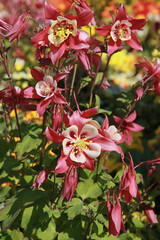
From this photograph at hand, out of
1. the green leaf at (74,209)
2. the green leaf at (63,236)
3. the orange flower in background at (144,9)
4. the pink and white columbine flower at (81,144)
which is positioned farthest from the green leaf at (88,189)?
the orange flower in background at (144,9)

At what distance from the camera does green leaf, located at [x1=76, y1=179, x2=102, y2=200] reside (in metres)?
1.03

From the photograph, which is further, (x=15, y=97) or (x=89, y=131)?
(x=15, y=97)

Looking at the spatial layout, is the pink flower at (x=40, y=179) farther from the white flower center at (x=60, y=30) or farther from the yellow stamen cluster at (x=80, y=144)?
the white flower center at (x=60, y=30)

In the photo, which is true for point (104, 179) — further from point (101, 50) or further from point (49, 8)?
point (49, 8)

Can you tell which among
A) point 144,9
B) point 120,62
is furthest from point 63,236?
point 144,9

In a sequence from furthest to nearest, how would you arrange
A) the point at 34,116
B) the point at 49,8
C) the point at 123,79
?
1. the point at 123,79
2. the point at 34,116
3. the point at 49,8

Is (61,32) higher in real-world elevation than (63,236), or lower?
Answer: higher

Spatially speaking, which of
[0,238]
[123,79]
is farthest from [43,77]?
[123,79]

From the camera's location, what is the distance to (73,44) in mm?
865

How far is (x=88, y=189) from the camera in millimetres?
1045

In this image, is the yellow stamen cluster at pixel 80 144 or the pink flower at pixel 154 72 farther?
the pink flower at pixel 154 72

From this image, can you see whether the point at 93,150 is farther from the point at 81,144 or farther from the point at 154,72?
the point at 154,72

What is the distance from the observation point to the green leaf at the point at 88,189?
1.03 meters

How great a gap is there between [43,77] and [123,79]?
2.26m
